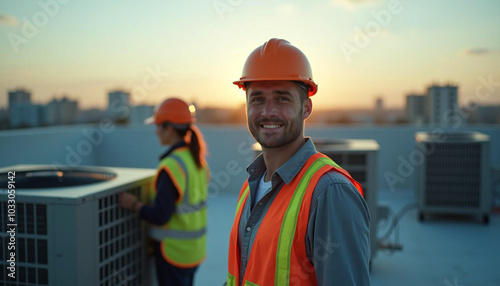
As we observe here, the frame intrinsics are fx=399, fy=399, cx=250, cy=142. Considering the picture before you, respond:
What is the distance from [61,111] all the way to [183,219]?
30.1ft

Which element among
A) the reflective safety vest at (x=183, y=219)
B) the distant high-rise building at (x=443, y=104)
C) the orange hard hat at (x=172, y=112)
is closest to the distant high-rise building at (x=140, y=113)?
the distant high-rise building at (x=443, y=104)

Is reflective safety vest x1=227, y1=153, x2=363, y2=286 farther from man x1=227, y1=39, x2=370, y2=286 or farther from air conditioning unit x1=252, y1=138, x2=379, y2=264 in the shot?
air conditioning unit x1=252, y1=138, x2=379, y2=264

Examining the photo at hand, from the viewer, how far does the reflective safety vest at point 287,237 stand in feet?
3.80

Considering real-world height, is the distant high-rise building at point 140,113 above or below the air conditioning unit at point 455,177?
above

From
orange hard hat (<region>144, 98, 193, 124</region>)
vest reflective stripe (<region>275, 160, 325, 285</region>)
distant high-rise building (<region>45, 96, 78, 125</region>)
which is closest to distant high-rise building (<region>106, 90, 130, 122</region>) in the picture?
distant high-rise building (<region>45, 96, 78, 125</region>)

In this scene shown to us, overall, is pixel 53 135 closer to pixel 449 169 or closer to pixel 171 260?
pixel 171 260

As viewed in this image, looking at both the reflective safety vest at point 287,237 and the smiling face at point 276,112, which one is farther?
the smiling face at point 276,112

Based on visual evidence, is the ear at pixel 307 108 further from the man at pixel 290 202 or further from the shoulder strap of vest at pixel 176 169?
the shoulder strap of vest at pixel 176 169

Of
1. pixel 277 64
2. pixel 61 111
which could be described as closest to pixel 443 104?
pixel 277 64

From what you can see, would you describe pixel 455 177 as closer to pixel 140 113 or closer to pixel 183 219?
pixel 183 219

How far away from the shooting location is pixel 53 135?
6.78 meters

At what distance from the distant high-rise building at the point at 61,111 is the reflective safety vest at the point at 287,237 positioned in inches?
333

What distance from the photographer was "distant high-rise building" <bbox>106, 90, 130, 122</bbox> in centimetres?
873

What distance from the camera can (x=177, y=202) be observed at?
98.7 inches
